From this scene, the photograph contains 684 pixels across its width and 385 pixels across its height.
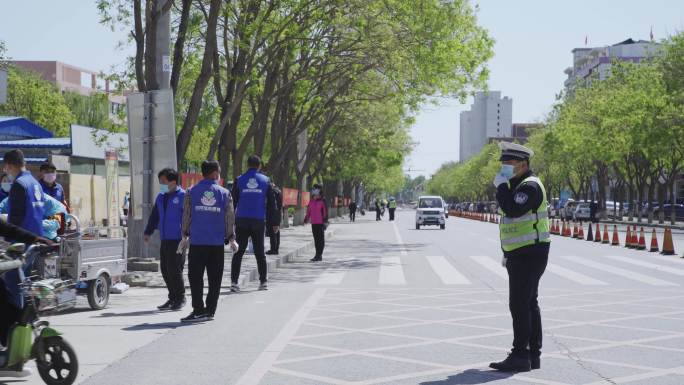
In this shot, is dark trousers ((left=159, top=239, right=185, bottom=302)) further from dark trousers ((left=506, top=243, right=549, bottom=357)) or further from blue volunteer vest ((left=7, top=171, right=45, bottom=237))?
dark trousers ((left=506, top=243, right=549, bottom=357))

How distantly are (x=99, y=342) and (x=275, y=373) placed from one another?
2389 millimetres

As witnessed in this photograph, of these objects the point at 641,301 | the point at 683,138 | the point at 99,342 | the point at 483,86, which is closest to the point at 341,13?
the point at 483,86

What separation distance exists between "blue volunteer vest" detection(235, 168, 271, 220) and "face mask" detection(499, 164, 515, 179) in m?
6.72

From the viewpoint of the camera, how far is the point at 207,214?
10.4m

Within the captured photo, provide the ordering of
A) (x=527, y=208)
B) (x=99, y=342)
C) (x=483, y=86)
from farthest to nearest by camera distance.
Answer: (x=483, y=86) → (x=99, y=342) → (x=527, y=208)

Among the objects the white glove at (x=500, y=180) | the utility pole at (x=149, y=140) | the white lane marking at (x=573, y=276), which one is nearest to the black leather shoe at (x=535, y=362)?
the white glove at (x=500, y=180)

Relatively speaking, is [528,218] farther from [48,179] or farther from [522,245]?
[48,179]

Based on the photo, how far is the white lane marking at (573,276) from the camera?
51.2 feet

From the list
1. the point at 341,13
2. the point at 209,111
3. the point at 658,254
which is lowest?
the point at 658,254

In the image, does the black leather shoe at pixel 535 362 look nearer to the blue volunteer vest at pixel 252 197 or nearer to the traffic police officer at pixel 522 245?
the traffic police officer at pixel 522 245

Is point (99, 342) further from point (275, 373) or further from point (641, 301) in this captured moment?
point (641, 301)

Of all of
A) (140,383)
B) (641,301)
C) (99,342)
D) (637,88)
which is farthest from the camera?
(637,88)

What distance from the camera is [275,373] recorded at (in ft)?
23.3

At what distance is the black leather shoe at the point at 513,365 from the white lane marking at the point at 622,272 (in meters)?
8.81
